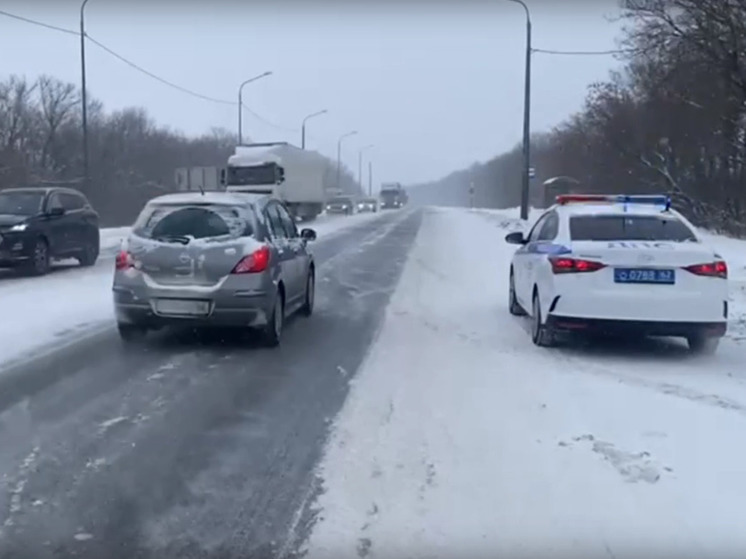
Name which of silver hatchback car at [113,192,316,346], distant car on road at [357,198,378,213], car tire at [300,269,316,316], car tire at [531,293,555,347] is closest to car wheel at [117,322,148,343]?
silver hatchback car at [113,192,316,346]

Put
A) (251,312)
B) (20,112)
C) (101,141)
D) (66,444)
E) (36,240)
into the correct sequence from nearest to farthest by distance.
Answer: (66,444), (251,312), (36,240), (20,112), (101,141)

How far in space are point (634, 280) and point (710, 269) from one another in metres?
0.74

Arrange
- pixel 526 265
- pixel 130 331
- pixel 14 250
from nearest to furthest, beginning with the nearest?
pixel 130 331 < pixel 526 265 < pixel 14 250

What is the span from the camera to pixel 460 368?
9.35 m

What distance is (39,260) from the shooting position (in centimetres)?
1900

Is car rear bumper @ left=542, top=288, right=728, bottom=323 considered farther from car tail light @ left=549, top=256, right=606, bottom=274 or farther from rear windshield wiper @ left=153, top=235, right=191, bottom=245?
rear windshield wiper @ left=153, top=235, right=191, bottom=245

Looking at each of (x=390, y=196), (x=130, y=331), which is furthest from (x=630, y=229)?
(x=390, y=196)

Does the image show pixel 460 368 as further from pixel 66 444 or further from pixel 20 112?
pixel 20 112

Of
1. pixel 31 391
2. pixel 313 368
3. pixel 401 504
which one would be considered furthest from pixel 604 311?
pixel 31 391

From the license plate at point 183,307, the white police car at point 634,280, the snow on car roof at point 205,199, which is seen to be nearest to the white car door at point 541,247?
the white police car at point 634,280

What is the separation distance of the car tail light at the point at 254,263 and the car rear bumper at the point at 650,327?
10.3ft

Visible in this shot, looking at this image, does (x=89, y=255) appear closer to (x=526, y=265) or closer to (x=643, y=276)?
(x=526, y=265)

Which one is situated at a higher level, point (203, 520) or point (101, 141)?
point (101, 141)

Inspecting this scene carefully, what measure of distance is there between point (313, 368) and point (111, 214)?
4642cm
